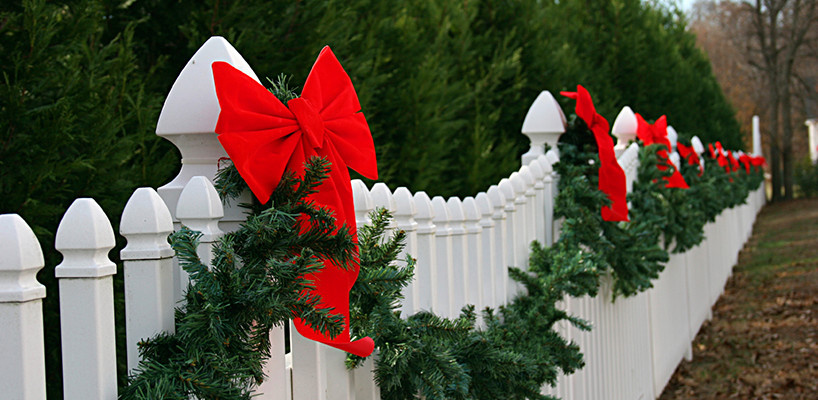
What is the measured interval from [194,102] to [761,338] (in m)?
7.54

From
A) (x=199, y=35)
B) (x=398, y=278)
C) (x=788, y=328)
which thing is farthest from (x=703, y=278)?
(x=398, y=278)

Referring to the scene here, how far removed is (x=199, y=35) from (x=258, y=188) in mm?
2474

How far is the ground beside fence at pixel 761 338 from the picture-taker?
20.4 feet

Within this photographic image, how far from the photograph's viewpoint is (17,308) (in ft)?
3.88

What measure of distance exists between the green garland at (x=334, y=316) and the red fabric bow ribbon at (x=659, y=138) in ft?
7.19

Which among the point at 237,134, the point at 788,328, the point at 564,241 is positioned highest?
the point at 237,134

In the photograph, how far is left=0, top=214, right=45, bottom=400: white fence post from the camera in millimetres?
1180

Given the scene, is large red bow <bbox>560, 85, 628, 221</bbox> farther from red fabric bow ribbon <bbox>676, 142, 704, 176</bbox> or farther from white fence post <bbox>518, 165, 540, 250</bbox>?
red fabric bow ribbon <bbox>676, 142, 704, 176</bbox>

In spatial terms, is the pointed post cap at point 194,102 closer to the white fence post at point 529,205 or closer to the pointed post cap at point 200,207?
the pointed post cap at point 200,207

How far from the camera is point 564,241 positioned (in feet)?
12.2

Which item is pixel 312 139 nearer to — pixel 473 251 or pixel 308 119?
pixel 308 119

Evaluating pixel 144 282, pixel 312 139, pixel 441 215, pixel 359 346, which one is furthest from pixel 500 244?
pixel 144 282

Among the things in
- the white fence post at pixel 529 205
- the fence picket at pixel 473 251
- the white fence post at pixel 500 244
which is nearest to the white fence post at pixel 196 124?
the fence picket at pixel 473 251

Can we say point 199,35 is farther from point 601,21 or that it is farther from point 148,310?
point 601,21
